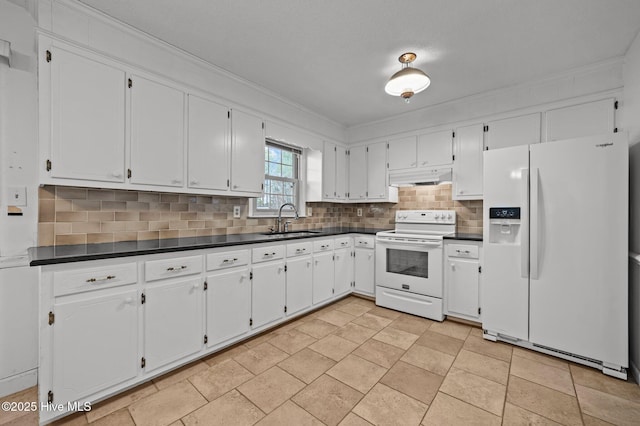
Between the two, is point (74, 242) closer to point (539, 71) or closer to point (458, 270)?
point (458, 270)

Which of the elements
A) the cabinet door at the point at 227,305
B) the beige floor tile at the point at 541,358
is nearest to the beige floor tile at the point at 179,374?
the cabinet door at the point at 227,305

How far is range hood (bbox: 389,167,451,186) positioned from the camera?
3404 mm

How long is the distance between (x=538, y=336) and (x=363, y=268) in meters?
1.97

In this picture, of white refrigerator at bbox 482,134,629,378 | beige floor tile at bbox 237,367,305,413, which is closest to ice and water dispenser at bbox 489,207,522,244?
white refrigerator at bbox 482,134,629,378

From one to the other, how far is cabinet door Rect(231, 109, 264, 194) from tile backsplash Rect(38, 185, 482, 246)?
0.32 metres

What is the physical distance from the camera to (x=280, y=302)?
284 centimetres

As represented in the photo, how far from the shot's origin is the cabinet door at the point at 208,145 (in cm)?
246

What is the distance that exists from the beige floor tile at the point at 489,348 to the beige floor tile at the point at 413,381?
681 mm

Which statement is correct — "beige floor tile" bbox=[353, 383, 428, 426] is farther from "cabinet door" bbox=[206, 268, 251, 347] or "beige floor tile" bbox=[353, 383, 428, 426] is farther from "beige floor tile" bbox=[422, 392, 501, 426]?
"cabinet door" bbox=[206, 268, 251, 347]

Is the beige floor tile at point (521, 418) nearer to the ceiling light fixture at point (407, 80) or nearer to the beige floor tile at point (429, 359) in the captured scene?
the beige floor tile at point (429, 359)

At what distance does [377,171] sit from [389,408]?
3083 millimetres

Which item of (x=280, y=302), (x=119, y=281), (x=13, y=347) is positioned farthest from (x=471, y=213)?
(x=13, y=347)

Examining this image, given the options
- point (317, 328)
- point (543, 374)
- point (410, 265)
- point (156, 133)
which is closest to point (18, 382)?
point (156, 133)

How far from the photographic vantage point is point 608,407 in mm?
1743
